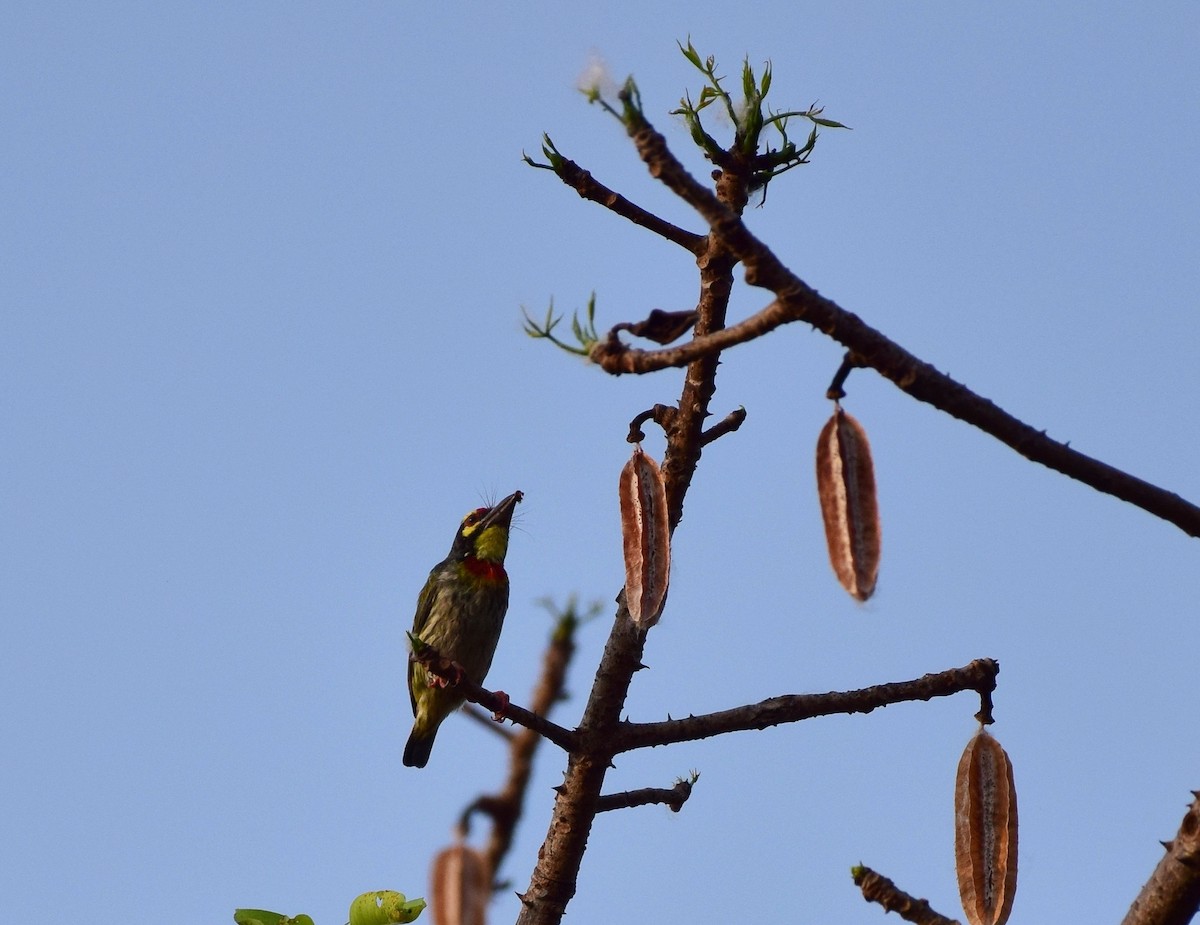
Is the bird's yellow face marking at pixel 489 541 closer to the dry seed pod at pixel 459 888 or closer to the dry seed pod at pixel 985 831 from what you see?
the dry seed pod at pixel 459 888

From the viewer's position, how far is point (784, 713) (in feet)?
13.6

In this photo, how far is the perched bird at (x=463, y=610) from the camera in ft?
31.8

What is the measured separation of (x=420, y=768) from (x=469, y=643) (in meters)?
1.20

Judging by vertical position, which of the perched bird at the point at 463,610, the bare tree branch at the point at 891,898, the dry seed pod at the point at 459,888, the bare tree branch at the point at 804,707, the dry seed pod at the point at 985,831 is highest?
the perched bird at the point at 463,610

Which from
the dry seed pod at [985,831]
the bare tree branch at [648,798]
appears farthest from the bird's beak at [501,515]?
the dry seed pod at [985,831]

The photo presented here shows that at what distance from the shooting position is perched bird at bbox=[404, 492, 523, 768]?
9680mm

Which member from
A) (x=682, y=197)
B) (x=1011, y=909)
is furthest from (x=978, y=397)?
(x=1011, y=909)

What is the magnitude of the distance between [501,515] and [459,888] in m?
6.26

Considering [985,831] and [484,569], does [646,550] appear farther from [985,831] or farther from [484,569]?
[484,569]

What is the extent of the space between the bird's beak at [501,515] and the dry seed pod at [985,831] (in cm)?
672

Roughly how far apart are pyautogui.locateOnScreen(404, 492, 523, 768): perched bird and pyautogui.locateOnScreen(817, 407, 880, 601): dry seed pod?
6758 millimetres

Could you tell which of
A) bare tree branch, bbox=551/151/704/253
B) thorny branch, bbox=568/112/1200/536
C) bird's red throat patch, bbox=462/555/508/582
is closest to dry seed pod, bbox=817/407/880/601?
thorny branch, bbox=568/112/1200/536

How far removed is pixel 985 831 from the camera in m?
3.57

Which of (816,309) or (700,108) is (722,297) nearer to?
→ (700,108)
